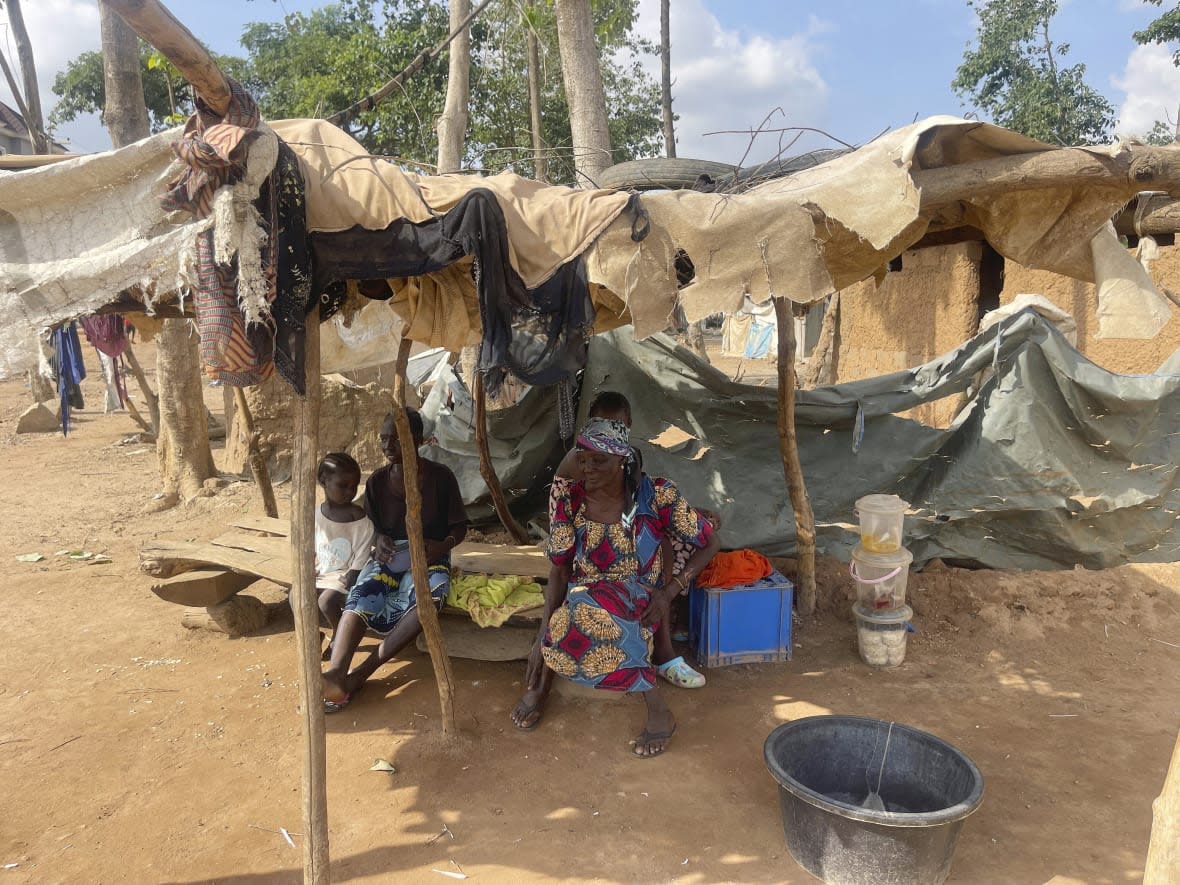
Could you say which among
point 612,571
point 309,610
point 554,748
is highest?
point 309,610

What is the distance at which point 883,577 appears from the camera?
4.48 meters

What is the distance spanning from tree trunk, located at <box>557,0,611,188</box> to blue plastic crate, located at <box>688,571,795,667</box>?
349 centimetres

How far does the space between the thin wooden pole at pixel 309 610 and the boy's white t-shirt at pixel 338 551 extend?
1512 millimetres

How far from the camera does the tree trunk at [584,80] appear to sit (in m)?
6.17

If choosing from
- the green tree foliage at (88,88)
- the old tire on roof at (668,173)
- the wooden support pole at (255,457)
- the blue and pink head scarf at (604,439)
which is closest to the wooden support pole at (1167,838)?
the blue and pink head scarf at (604,439)

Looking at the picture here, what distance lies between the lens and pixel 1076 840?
3.07m

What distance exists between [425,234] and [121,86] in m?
6.31

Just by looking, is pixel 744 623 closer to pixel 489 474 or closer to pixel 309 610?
pixel 489 474

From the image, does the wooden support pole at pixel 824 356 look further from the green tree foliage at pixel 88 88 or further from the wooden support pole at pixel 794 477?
the green tree foliage at pixel 88 88

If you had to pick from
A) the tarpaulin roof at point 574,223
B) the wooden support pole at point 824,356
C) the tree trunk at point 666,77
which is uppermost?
the tree trunk at point 666,77

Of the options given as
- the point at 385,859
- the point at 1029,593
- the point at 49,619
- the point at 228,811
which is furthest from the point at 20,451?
the point at 1029,593

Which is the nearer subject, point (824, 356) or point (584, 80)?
point (584, 80)

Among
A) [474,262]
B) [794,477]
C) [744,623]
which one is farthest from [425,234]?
[794,477]

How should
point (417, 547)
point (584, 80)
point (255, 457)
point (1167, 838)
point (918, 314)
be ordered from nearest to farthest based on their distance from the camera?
point (1167, 838) < point (417, 547) < point (255, 457) < point (584, 80) < point (918, 314)
